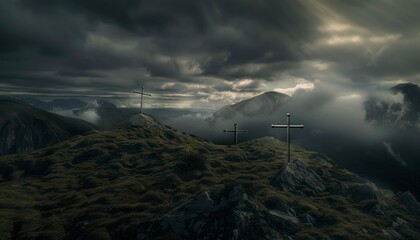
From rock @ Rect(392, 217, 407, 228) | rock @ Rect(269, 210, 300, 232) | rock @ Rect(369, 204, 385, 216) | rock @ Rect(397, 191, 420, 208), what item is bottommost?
rock @ Rect(397, 191, 420, 208)

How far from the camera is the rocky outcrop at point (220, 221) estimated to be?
178 ft

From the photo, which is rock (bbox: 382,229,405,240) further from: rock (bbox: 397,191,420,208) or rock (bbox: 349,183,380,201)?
rock (bbox: 397,191,420,208)

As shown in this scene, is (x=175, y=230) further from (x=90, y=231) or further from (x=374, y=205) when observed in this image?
(x=374, y=205)

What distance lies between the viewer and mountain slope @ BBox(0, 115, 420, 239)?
192ft

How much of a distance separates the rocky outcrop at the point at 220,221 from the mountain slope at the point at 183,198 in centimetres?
17

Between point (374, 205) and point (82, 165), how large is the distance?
9983 cm

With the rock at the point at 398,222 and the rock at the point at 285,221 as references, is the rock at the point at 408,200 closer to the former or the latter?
the rock at the point at 398,222

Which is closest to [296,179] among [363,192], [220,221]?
[363,192]

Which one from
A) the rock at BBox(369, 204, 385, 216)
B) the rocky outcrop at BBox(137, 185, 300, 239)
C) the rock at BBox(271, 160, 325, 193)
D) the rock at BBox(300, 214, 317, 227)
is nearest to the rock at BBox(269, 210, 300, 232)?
the rocky outcrop at BBox(137, 185, 300, 239)

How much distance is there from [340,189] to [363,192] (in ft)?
19.9

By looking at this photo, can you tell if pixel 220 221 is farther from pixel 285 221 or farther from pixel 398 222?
pixel 398 222

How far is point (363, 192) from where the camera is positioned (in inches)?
3797

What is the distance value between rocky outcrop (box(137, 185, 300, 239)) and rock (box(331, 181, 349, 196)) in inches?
1556

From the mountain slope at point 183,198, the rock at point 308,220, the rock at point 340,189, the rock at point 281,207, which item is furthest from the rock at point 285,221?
the rock at point 340,189
